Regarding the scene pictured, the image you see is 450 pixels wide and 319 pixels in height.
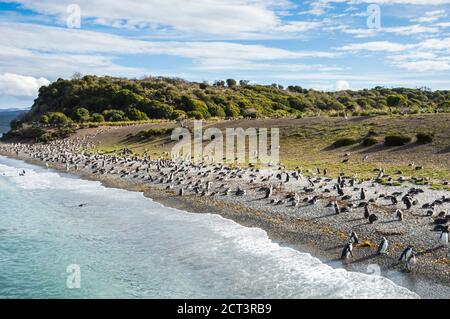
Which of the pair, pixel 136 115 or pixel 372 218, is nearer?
pixel 372 218

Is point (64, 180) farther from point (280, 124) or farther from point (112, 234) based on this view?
point (280, 124)

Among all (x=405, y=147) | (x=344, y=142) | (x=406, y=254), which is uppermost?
(x=344, y=142)

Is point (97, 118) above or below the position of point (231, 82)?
below

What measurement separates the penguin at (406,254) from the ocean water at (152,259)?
155 cm

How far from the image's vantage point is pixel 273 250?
18312 millimetres

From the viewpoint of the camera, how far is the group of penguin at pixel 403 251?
50.2ft

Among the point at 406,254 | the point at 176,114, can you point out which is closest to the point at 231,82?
the point at 176,114

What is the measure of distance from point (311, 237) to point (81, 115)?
79.7 meters

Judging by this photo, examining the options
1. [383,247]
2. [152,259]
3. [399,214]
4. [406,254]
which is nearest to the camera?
[406,254]

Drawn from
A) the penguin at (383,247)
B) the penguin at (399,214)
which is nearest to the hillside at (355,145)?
the penguin at (399,214)

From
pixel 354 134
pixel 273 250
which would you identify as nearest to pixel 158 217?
pixel 273 250

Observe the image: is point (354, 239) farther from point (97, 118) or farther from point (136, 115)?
point (97, 118)

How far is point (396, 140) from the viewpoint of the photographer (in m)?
39.5

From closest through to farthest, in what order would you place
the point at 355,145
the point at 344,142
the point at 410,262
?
the point at 410,262 → the point at 355,145 → the point at 344,142
